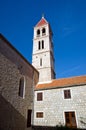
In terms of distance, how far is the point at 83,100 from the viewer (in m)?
12.3

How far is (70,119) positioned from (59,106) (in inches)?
71.2

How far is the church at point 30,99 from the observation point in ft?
32.7

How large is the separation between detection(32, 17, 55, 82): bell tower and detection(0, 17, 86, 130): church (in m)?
2.54

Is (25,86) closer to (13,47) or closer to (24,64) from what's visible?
(24,64)

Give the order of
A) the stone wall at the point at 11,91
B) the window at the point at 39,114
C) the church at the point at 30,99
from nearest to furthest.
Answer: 1. the stone wall at the point at 11,91
2. the church at the point at 30,99
3. the window at the point at 39,114

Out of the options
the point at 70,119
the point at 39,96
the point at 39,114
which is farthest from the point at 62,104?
the point at 39,96

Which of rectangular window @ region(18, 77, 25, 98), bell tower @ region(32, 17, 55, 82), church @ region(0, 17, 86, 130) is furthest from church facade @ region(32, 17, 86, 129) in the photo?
bell tower @ region(32, 17, 55, 82)

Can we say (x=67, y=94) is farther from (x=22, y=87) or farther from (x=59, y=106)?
(x=22, y=87)

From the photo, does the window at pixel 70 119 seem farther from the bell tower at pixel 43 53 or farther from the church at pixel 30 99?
the bell tower at pixel 43 53

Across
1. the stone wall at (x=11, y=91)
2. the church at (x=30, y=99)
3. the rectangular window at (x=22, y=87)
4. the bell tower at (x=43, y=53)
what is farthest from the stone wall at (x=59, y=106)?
the bell tower at (x=43, y=53)

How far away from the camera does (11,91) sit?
1049cm

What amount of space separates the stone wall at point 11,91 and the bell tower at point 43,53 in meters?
5.41

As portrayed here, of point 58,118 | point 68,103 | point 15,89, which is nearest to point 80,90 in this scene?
point 68,103

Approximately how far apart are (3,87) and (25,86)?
412 cm
